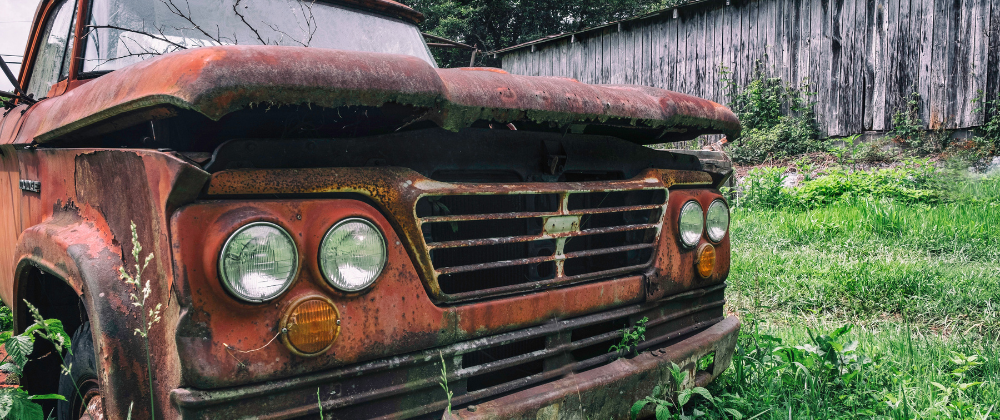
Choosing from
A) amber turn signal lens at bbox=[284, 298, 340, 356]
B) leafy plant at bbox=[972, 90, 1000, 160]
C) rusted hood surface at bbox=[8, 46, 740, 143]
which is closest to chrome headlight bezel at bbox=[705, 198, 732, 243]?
rusted hood surface at bbox=[8, 46, 740, 143]

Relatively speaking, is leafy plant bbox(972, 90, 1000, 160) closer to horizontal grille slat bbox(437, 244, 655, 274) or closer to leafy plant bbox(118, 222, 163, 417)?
horizontal grille slat bbox(437, 244, 655, 274)

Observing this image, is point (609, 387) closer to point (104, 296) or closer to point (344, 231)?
point (344, 231)

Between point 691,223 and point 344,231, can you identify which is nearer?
point 344,231

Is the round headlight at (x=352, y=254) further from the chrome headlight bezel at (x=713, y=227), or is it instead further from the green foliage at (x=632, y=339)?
the chrome headlight bezel at (x=713, y=227)

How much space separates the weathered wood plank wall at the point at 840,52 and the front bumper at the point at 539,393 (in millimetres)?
9036

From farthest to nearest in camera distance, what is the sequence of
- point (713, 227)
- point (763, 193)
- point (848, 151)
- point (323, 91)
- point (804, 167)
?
1. point (848, 151)
2. point (804, 167)
3. point (763, 193)
4. point (713, 227)
5. point (323, 91)

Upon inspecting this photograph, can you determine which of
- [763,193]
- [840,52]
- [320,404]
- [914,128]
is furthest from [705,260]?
[840,52]

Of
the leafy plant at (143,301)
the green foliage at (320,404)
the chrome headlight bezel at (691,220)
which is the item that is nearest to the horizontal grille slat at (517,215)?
the chrome headlight bezel at (691,220)

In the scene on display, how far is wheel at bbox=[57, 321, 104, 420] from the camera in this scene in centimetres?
155

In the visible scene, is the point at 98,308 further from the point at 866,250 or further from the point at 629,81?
the point at 629,81

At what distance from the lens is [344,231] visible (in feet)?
4.46

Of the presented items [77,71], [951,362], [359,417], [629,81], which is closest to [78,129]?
[77,71]

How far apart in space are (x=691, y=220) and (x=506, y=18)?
931 inches

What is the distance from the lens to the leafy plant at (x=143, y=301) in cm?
124
